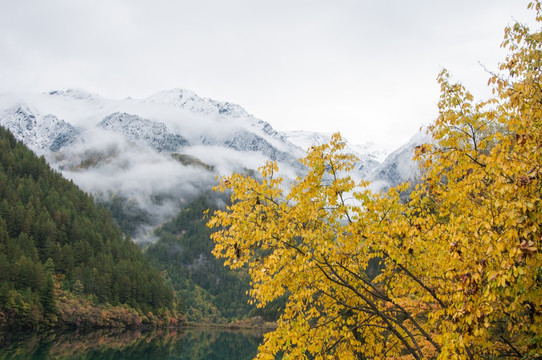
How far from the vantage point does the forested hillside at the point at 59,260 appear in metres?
81.3

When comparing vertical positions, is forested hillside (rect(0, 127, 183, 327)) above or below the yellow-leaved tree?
above

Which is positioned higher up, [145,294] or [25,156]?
[25,156]

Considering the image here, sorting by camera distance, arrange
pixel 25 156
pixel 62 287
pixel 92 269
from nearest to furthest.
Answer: pixel 62 287 → pixel 92 269 → pixel 25 156

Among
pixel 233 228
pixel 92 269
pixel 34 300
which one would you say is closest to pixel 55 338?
pixel 34 300

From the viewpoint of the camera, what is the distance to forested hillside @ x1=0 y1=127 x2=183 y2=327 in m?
81.3

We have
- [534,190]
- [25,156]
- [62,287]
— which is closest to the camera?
[534,190]

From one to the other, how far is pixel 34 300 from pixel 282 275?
87151 millimetres

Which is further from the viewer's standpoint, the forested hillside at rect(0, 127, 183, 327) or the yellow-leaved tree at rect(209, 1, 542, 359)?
the forested hillside at rect(0, 127, 183, 327)

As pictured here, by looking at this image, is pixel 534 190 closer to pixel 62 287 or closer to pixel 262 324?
pixel 62 287

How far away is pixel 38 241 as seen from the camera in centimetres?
11912

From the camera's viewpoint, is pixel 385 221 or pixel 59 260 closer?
pixel 385 221

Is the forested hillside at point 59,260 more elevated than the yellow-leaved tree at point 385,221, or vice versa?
the forested hillside at point 59,260

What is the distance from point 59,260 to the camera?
111 metres

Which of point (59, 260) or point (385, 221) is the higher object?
point (59, 260)
